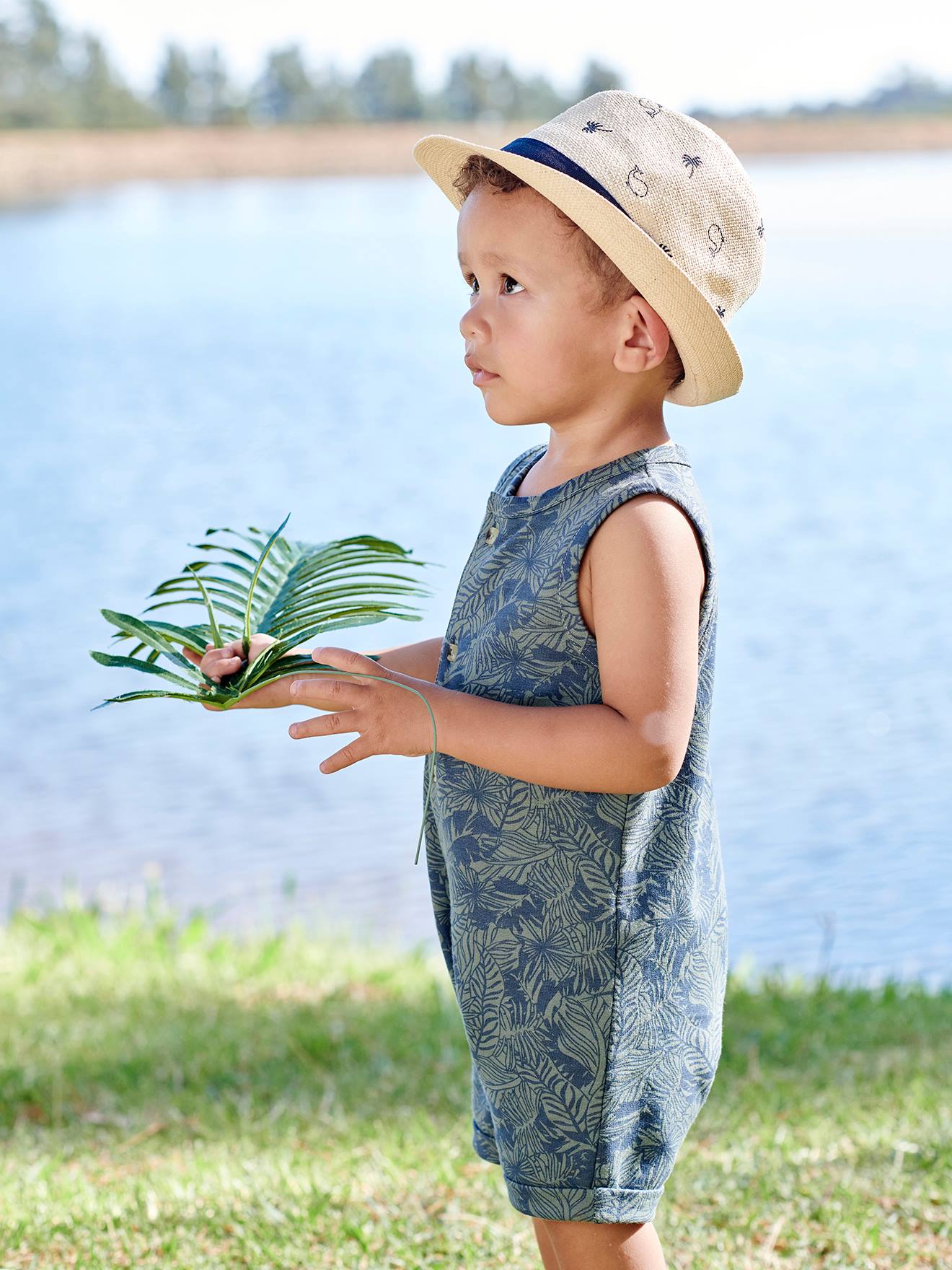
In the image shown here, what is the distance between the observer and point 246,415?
48.2 ft

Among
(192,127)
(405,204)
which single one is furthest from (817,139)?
(192,127)

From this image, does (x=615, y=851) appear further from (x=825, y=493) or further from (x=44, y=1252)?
(x=825, y=493)

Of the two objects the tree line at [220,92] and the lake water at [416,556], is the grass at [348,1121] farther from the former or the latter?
the tree line at [220,92]

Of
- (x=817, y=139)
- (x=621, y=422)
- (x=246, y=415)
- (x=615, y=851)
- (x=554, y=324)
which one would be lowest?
(x=615, y=851)

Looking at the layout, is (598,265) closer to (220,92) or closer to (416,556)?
(416,556)

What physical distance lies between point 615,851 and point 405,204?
1743 inches

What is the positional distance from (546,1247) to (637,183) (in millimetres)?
1247

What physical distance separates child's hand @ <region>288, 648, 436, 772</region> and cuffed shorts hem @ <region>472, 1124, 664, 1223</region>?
1.73ft

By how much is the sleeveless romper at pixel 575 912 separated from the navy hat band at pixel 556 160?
284 mm

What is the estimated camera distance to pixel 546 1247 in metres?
1.80

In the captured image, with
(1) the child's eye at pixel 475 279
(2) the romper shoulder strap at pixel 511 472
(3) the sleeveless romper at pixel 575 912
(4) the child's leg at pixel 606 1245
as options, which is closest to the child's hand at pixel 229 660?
(3) the sleeveless romper at pixel 575 912

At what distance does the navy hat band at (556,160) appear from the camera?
1.59m

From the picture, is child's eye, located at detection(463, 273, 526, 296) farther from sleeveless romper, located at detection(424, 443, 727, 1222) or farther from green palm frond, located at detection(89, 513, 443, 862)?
green palm frond, located at detection(89, 513, 443, 862)

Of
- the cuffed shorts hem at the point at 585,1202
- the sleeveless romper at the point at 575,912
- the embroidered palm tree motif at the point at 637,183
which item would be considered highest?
the embroidered palm tree motif at the point at 637,183
